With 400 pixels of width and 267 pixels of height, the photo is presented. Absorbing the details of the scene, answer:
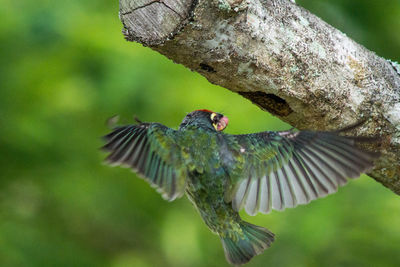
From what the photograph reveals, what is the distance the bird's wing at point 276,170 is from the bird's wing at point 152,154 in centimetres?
28

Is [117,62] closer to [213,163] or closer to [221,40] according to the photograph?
[213,163]

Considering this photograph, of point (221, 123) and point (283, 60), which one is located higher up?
point (283, 60)

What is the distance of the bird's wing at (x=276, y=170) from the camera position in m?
3.00

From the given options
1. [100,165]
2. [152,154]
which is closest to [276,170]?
[152,154]

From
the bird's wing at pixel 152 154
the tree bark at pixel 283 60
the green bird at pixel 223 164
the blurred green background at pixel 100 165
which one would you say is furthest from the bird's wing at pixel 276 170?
the blurred green background at pixel 100 165

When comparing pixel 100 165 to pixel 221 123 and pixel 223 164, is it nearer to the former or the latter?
pixel 221 123

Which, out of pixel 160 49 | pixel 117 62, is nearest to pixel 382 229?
pixel 117 62

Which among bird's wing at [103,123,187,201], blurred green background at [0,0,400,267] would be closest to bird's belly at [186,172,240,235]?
bird's wing at [103,123,187,201]

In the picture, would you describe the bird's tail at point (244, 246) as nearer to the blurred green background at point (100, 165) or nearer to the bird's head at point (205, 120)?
the bird's head at point (205, 120)

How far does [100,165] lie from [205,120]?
1453 mm

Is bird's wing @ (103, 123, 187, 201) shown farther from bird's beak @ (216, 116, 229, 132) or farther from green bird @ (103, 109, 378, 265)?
bird's beak @ (216, 116, 229, 132)

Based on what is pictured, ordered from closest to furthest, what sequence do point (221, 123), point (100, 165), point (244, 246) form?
point (244, 246), point (221, 123), point (100, 165)

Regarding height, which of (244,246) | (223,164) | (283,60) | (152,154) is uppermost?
(283,60)

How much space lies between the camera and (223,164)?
10.2 ft
